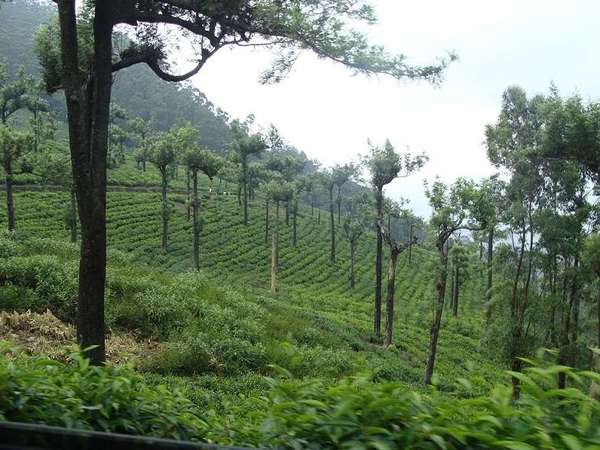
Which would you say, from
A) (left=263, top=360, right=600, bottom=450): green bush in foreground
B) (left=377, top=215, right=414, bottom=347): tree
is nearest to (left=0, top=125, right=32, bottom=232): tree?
(left=377, top=215, right=414, bottom=347): tree

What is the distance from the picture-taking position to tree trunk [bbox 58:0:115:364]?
20.1 ft

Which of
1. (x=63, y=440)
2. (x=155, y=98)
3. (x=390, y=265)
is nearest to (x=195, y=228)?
(x=390, y=265)

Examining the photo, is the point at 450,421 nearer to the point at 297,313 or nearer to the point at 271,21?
the point at 271,21

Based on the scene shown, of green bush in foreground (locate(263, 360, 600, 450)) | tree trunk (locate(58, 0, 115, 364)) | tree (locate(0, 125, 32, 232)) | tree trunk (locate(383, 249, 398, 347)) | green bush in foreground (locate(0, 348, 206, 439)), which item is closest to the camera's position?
green bush in foreground (locate(263, 360, 600, 450))

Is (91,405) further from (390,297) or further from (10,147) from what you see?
(10,147)

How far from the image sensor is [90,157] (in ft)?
21.5

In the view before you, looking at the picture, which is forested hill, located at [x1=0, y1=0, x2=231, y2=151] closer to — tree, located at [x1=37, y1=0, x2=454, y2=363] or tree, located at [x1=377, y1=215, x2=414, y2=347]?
tree, located at [x1=377, y1=215, x2=414, y2=347]

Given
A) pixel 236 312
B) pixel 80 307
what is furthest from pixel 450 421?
pixel 236 312

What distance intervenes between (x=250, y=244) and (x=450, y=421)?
51.9 meters

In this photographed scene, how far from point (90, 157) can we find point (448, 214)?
15.7 metres

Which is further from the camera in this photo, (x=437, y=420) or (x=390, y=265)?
(x=390, y=265)

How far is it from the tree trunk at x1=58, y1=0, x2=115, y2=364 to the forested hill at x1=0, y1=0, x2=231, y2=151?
109 meters

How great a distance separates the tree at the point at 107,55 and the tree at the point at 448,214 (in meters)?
13.5

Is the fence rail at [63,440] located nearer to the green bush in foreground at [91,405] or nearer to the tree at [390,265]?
the green bush in foreground at [91,405]
